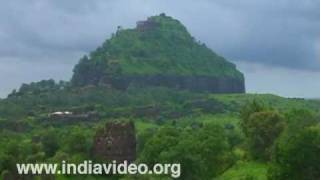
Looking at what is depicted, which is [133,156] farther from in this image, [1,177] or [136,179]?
[136,179]

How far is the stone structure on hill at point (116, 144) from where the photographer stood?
363 ft

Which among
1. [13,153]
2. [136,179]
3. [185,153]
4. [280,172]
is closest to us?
[280,172]

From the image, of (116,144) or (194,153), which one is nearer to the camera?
(194,153)

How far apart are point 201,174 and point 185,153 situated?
3.72 meters

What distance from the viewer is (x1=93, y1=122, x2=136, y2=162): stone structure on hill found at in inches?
4360

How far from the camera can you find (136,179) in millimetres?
80625

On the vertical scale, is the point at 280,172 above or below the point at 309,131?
below

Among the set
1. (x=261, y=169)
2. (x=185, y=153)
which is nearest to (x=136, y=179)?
(x=185, y=153)

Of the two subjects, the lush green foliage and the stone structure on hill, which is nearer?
the lush green foliage

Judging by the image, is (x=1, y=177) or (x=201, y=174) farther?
(x=1, y=177)

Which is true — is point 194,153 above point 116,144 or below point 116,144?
below

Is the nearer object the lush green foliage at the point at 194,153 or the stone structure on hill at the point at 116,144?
the lush green foliage at the point at 194,153

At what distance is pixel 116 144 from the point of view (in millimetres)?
110500

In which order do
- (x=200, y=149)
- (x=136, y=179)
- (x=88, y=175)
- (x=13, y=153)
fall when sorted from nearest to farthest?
1. (x=136, y=179)
2. (x=200, y=149)
3. (x=88, y=175)
4. (x=13, y=153)
